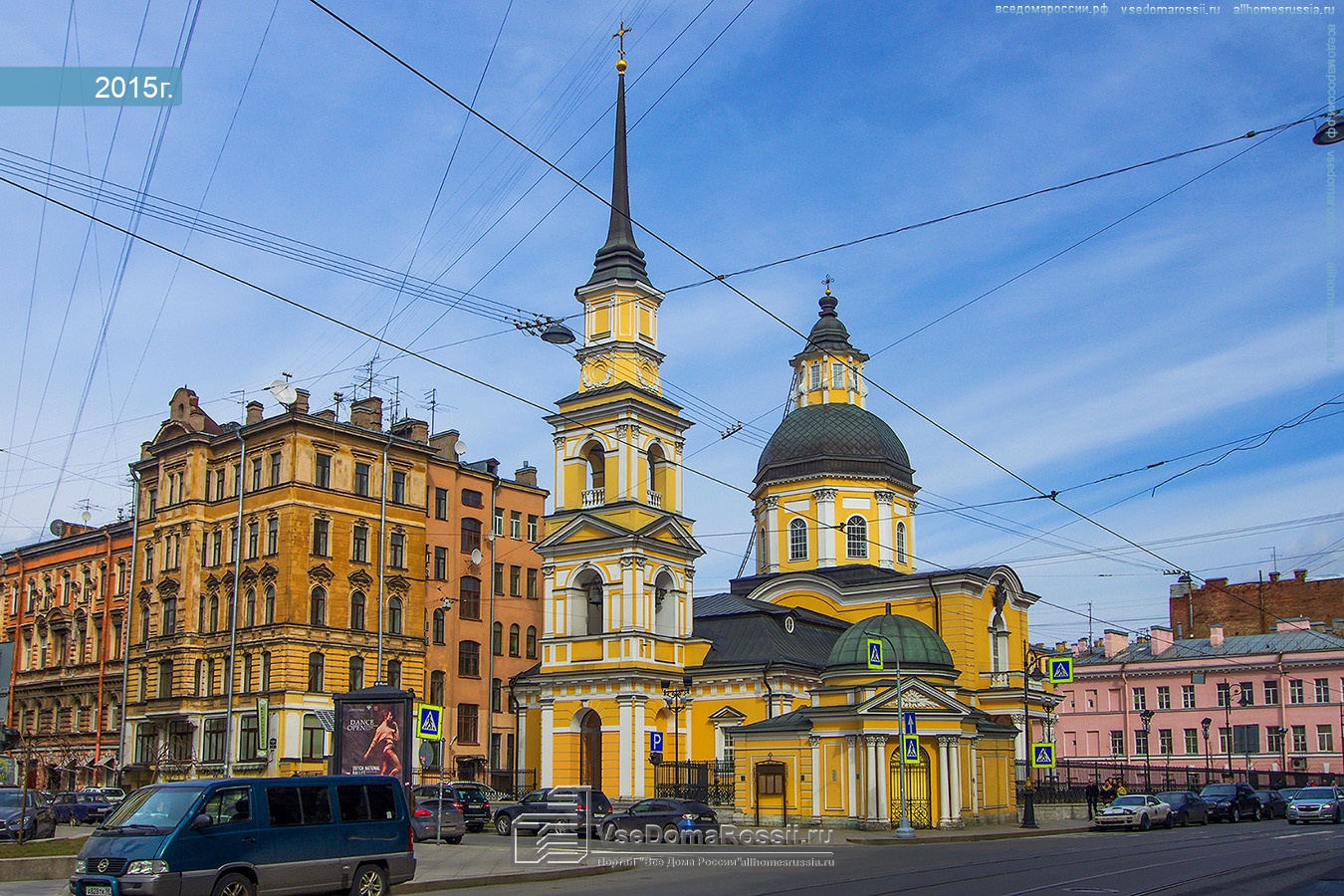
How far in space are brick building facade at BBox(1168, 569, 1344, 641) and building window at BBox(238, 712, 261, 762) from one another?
61609 mm

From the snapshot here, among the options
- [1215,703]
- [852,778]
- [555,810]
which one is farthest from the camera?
[1215,703]

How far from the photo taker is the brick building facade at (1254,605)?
8325 centimetres

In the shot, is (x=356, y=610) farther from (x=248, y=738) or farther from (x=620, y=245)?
(x=620, y=245)

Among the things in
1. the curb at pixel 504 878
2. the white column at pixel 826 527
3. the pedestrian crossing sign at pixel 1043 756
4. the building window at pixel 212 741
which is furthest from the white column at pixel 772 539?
the curb at pixel 504 878

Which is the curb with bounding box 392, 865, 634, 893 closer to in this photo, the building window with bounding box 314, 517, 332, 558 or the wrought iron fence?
the wrought iron fence

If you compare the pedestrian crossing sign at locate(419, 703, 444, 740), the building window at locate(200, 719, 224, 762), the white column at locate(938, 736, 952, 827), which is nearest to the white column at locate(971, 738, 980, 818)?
the white column at locate(938, 736, 952, 827)

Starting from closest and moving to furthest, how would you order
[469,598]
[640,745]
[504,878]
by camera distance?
1. [504,878]
2. [640,745]
3. [469,598]

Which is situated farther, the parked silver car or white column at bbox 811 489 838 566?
white column at bbox 811 489 838 566

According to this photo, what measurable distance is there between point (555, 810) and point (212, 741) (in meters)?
24.7

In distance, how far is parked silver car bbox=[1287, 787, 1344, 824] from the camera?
3922 cm

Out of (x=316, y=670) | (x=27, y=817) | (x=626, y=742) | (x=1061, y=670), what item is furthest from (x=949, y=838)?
(x=316, y=670)

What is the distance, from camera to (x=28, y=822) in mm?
29156

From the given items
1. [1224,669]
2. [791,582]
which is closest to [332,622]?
[791,582]

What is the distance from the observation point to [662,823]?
106ft
